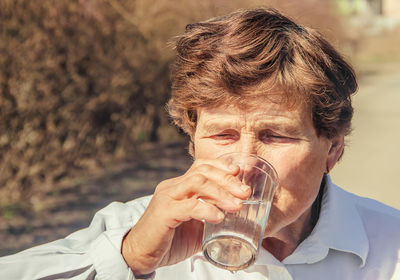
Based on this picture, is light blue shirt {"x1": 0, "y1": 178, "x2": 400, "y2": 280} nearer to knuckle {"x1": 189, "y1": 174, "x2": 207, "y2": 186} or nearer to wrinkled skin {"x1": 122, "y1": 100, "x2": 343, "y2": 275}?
wrinkled skin {"x1": 122, "y1": 100, "x2": 343, "y2": 275}

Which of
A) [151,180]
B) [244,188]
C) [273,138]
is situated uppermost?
[273,138]

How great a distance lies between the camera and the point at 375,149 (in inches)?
330

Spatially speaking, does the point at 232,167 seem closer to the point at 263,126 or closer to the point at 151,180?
the point at 263,126

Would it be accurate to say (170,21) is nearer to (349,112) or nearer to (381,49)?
(349,112)

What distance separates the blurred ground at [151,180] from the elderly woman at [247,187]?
2.09m

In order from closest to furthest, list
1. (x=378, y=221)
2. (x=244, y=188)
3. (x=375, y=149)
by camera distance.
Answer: (x=244, y=188) < (x=378, y=221) < (x=375, y=149)

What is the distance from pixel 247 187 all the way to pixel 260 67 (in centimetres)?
59

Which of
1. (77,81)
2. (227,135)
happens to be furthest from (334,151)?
(77,81)

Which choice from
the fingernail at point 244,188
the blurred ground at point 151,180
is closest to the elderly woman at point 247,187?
the fingernail at point 244,188

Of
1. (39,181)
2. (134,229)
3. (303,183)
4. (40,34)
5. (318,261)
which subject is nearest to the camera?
(134,229)

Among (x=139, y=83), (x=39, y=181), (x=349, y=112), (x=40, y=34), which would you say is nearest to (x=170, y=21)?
(x=139, y=83)

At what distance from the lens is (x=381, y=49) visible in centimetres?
2142

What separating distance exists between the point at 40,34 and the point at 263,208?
5.04 metres

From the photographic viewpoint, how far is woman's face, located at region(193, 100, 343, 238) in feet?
5.94
